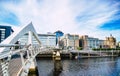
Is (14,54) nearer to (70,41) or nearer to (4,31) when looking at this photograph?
(4,31)

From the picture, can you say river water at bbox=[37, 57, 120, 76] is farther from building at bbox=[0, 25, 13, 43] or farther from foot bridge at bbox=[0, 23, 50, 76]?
building at bbox=[0, 25, 13, 43]

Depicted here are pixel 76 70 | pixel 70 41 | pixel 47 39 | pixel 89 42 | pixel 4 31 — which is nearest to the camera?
pixel 76 70

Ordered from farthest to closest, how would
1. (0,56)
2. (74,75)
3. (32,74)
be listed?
(74,75)
(32,74)
(0,56)

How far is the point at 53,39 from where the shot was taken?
144 metres

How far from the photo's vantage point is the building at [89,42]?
150m

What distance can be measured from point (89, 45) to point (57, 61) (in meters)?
118

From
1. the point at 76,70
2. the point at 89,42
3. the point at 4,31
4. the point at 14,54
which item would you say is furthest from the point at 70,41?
the point at 14,54

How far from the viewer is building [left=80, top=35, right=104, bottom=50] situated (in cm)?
14975

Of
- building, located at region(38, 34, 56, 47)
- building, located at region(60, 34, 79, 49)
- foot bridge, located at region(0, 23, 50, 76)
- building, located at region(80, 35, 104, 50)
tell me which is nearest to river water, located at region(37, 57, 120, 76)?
foot bridge, located at region(0, 23, 50, 76)

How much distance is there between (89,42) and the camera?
153 metres

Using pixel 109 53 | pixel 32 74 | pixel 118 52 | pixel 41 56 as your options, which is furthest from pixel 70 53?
pixel 32 74

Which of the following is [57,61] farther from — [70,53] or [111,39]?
[111,39]

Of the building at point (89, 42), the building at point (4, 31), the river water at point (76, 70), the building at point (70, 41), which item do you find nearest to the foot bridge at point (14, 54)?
the river water at point (76, 70)

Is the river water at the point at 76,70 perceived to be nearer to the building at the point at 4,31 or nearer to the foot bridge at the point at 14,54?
the foot bridge at the point at 14,54
